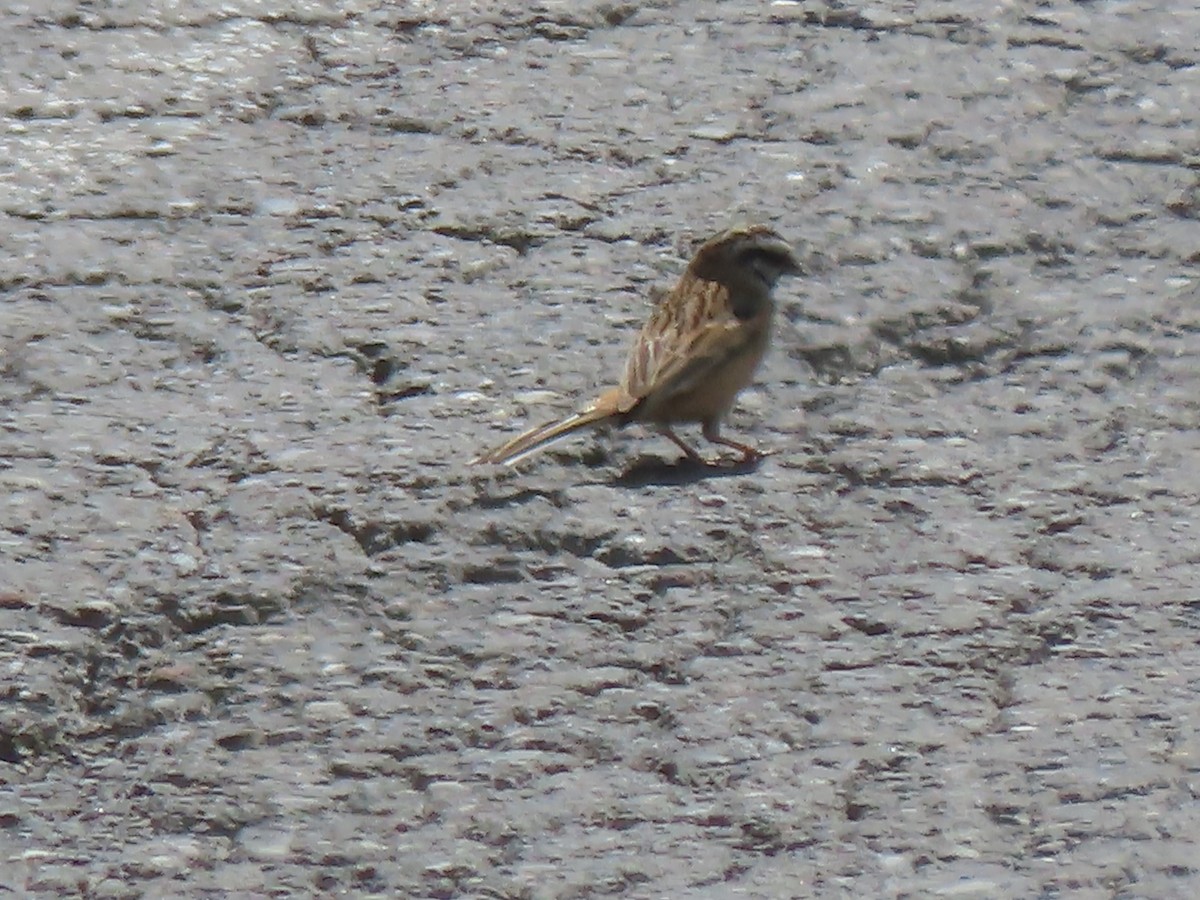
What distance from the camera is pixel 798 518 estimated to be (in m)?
4.84

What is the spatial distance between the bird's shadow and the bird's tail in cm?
14

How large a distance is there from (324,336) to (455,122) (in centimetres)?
116

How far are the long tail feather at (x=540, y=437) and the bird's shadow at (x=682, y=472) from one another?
0.14m

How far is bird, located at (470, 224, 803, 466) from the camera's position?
5055 mm

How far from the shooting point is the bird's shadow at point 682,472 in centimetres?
504

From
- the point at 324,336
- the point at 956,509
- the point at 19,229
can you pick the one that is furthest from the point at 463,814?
the point at 19,229

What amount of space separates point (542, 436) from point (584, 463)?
12 cm

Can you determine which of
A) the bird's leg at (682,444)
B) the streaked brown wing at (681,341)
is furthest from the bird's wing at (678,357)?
the bird's leg at (682,444)

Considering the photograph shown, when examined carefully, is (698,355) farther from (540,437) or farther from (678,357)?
(540,437)

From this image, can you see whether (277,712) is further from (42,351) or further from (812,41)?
(812,41)

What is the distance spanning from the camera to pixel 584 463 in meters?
5.09

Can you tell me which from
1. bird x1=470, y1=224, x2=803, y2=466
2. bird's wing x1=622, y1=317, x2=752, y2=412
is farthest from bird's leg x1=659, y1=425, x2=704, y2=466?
bird's wing x1=622, y1=317, x2=752, y2=412

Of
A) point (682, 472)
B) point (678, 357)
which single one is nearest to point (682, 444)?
point (682, 472)

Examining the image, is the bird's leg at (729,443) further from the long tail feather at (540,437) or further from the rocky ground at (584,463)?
the long tail feather at (540,437)
